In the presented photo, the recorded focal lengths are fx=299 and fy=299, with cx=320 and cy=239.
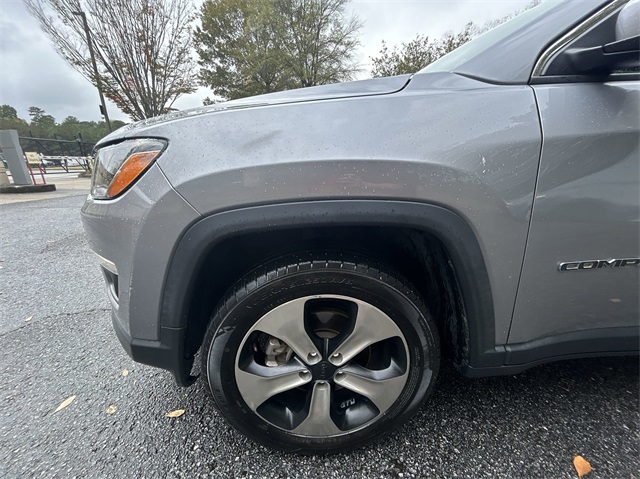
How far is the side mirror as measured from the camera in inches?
36.3

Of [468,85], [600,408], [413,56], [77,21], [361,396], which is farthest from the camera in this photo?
[413,56]

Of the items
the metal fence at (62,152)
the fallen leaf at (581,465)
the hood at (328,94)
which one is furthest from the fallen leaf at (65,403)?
the metal fence at (62,152)

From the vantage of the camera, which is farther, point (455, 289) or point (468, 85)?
point (455, 289)

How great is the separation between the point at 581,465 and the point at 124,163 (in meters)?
2.07

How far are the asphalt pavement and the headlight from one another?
1.07 meters

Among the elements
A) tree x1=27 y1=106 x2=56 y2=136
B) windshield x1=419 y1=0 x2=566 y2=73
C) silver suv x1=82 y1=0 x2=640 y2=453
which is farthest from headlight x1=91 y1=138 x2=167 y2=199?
tree x1=27 y1=106 x2=56 y2=136

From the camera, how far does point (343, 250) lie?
3.73ft

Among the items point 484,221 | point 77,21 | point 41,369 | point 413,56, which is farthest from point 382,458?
point 413,56

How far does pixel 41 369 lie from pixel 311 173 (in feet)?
6.84

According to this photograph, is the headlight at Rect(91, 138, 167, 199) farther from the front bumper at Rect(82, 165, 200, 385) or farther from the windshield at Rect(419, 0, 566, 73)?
the windshield at Rect(419, 0, 566, 73)

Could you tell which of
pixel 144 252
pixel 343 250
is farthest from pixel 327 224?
pixel 144 252

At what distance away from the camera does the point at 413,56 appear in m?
16.2

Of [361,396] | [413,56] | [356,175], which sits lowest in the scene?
[361,396]

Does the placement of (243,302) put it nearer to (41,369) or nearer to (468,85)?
(468,85)
